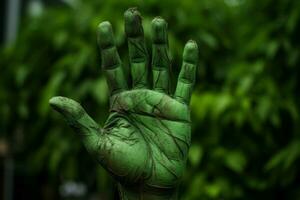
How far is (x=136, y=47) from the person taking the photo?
3.71 meters

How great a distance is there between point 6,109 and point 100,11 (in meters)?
1.51

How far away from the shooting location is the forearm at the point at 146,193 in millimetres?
3596

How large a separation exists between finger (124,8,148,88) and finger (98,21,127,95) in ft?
0.22

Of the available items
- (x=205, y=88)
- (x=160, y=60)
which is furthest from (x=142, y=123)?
(x=205, y=88)

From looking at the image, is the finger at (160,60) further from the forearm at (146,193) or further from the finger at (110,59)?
the forearm at (146,193)

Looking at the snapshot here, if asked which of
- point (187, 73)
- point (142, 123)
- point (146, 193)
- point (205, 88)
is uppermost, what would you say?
point (187, 73)

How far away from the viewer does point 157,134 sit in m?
3.66

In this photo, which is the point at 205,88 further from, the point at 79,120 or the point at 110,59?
the point at 79,120

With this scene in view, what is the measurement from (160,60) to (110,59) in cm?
24

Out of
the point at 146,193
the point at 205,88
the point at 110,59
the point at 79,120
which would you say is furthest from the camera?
the point at 205,88

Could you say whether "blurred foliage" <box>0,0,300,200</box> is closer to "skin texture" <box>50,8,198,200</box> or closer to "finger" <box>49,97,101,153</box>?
"skin texture" <box>50,8,198,200</box>

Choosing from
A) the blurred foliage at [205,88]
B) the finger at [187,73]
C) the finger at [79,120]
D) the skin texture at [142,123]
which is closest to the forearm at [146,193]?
the skin texture at [142,123]

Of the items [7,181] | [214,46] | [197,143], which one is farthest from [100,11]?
[7,181]

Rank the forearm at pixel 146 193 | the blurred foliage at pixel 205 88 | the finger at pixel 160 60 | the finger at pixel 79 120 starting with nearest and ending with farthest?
the finger at pixel 79 120 → the forearm at pixel 146 193 → the finger at pixel 160 60 → the blurred foliage at pixel 205 88
